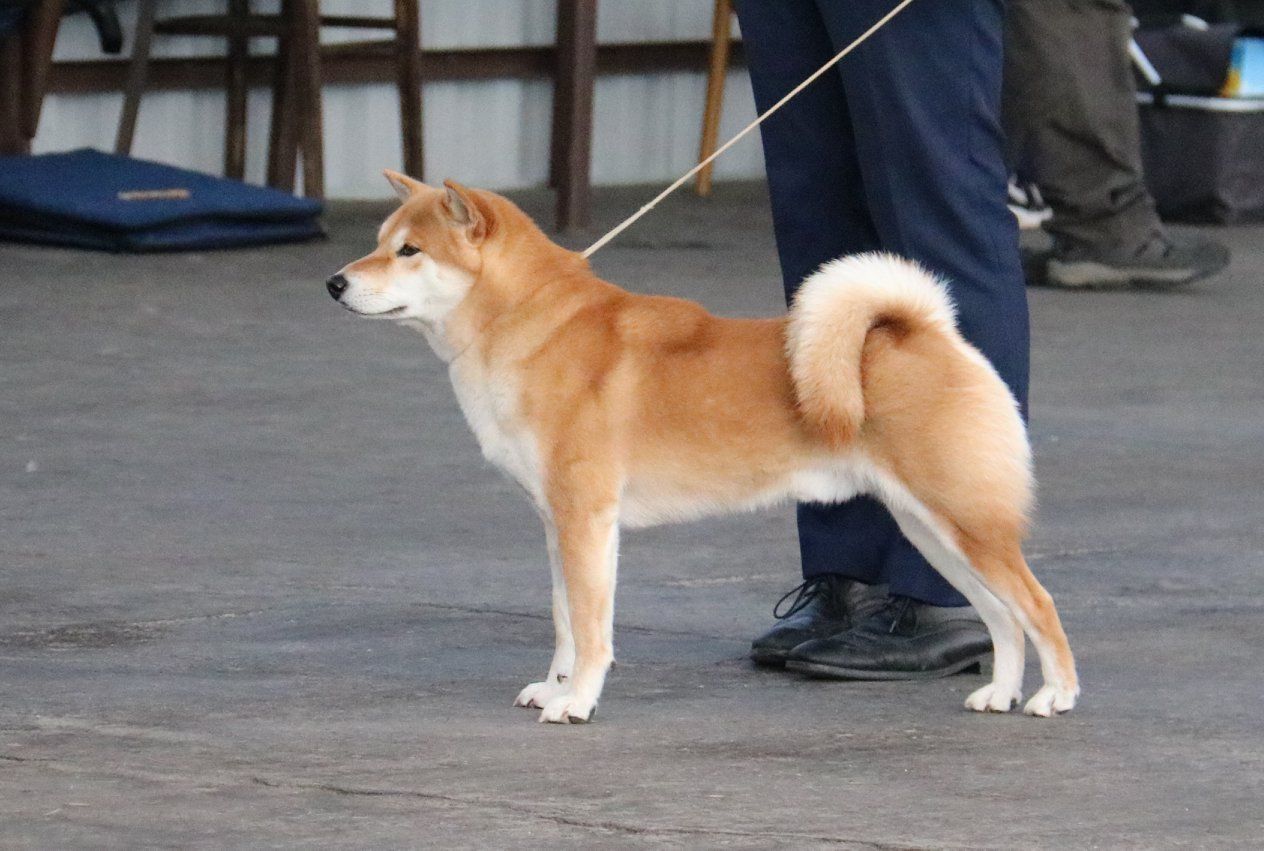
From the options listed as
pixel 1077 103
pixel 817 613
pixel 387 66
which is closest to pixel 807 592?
pixel 817 613

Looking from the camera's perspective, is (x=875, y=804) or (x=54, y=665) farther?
(x=54, y=665)

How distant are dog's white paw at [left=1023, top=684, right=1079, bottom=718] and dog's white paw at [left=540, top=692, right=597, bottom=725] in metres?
0.61

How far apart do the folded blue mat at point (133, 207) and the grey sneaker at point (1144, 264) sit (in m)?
2.64

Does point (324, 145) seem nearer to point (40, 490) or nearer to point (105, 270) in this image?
point (105, 270)

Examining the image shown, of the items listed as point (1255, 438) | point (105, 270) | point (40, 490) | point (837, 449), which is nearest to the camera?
point (837, 449)

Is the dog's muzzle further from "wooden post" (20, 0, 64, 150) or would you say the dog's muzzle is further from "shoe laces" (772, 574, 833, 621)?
"wooden post" (20, 0, 64, 150)

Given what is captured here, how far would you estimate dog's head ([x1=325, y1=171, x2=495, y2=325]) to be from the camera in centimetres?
331

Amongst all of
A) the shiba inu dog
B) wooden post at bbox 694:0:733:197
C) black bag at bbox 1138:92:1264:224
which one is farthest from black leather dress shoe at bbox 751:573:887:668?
wooden post at bbox 694:0:733:197

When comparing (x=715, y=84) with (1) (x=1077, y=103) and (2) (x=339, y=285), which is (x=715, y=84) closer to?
(1) (x=1077, y=103)

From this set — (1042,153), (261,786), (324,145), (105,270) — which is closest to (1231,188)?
(1042,153)

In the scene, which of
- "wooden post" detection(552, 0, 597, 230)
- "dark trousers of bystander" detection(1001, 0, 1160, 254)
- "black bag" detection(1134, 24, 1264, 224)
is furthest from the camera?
"black bag" detection(1134, 24, 1264, 224)

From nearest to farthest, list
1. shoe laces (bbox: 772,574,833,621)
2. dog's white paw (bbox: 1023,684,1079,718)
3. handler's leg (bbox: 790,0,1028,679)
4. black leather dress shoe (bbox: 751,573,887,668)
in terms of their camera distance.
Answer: dog's white paw (bbox: 1023,684,1079,718), handler's leg (bbox: 790,0,1028,679), black leather dress shoe (bbox: 751,573,887,668), shoe laces (bbox: 772,574,833,621)

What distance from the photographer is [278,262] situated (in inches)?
314

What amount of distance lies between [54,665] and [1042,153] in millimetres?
4953
